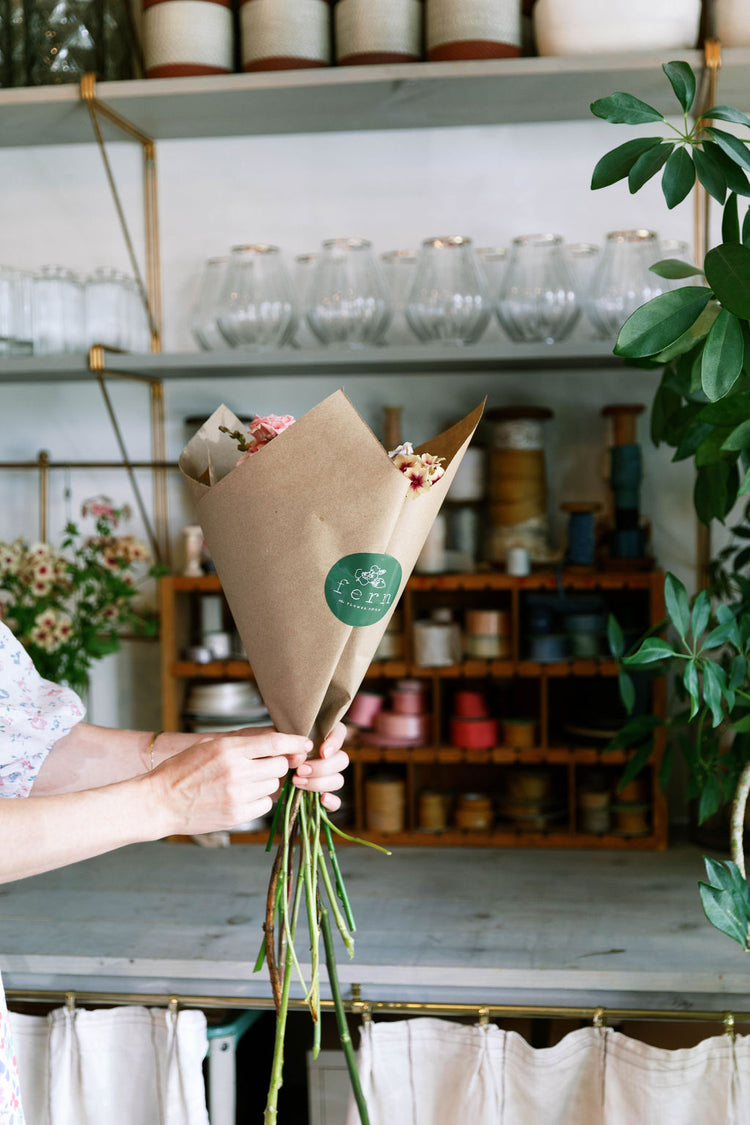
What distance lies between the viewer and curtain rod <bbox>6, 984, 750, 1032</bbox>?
1.36m

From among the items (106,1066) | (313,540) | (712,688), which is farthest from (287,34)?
(106,1066)

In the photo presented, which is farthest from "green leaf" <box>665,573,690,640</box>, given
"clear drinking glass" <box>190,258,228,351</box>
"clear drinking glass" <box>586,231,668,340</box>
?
"clear drinking glass" <box>190,258,228,351</box>

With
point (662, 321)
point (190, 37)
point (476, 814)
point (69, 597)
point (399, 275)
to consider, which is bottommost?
point (476, 814)

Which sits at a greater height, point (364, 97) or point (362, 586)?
point (364, 97)

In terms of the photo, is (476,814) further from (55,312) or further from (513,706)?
(55,312)

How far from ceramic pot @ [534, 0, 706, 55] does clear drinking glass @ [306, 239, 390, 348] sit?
46cm

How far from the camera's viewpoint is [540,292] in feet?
5.71

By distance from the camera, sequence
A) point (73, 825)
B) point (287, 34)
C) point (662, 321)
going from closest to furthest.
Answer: point (73, 825)
point (662, 321)
point (287, 34)

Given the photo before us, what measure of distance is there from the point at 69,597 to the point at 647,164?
1.30 meters

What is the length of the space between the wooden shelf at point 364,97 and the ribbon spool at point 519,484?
0.52m

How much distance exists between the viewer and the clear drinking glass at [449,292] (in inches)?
69.3

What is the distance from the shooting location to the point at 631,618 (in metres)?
1.85

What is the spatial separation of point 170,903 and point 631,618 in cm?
90

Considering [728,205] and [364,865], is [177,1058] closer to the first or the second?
[364,865]
